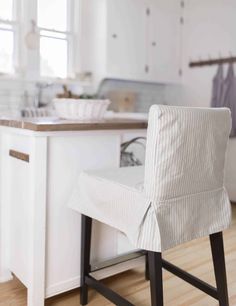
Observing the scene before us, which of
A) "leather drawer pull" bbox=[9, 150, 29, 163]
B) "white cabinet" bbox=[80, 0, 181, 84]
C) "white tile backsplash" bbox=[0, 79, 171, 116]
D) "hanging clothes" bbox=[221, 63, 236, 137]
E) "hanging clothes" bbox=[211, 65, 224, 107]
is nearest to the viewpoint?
"leather drawer pull" bbox=[9, 150, 29, 163]

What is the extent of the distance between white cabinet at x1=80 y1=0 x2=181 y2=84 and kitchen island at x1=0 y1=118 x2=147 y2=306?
2100 mm

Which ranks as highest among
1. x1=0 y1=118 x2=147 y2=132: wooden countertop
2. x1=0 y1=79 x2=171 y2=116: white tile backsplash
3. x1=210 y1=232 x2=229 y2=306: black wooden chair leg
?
x1=0 y1=79 x2=171 y2=116: white tile backsplash

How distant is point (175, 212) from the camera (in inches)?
54.1

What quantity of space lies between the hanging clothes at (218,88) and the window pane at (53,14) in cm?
176

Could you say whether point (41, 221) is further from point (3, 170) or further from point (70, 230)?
point (3, 170)

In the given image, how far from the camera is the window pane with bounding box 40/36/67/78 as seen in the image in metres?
3.68

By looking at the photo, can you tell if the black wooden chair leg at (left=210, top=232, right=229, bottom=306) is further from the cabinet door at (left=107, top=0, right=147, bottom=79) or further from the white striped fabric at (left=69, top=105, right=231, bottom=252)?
the cabinet door at (left=107, top=0, right=147, bottom=79)

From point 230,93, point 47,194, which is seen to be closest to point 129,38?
point 230,93

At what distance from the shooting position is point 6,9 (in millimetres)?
3471

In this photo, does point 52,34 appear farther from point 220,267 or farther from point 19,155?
point 220,267

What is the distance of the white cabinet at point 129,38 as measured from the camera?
12.4 ft

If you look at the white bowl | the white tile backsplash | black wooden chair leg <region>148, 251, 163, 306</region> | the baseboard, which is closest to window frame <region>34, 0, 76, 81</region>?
the white tile backsplash

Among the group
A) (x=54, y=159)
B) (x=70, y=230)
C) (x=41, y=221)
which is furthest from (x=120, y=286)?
(x=54, y=159)

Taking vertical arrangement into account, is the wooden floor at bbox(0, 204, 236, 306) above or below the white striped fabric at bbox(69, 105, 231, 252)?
below
